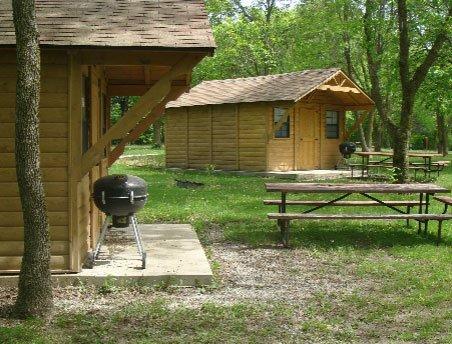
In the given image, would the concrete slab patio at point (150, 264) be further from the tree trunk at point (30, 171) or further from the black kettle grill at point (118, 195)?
the tree trunk at point (30, 171)

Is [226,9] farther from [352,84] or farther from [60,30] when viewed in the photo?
[60,30]

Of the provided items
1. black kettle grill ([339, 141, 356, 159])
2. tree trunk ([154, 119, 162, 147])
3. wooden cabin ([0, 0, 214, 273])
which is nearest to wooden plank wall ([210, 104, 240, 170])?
black kettle grill ([339, 141, 356, 159])

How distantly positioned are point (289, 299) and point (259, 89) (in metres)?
17.4

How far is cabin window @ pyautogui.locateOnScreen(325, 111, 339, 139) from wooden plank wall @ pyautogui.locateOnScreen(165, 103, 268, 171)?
3.64m

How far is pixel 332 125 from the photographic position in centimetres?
2459

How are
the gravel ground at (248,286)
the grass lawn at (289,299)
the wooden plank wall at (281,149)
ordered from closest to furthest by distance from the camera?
the grass lawn at (289,299) → the gravel ground at (248,286) → the wooden plank wall at (281,149)

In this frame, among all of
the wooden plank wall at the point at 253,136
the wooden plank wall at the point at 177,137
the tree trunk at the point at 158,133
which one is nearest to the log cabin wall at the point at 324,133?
the wooden plank wall at the point at 253,136

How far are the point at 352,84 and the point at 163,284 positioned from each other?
58.9ft

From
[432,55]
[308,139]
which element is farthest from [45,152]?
[308,139]

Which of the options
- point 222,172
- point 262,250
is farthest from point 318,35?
point 262,250

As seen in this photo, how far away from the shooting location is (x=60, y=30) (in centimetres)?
655

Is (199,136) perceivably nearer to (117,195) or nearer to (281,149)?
(281,149)

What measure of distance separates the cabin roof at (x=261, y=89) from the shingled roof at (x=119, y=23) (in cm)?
1332

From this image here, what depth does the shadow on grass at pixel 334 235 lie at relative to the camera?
30.4ft
